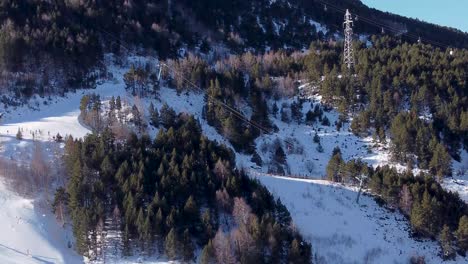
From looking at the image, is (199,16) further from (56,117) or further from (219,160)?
(219,160)

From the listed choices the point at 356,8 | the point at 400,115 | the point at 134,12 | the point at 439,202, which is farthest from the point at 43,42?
the point at 356,8

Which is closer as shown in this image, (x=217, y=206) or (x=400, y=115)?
(x=217, y=206)

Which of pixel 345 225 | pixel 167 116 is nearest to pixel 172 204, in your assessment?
pixel 345 225

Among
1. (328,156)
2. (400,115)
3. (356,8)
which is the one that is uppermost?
(356,8)

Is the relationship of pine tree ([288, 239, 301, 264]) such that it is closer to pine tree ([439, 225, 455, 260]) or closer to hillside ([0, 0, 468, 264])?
hillside ([0, 0, 468, 264])

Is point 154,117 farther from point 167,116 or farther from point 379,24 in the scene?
point 379,24

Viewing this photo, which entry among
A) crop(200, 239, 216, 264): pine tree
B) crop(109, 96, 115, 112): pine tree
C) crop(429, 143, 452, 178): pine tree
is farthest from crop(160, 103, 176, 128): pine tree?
crop(429, 143, 452, 178): pine tree
